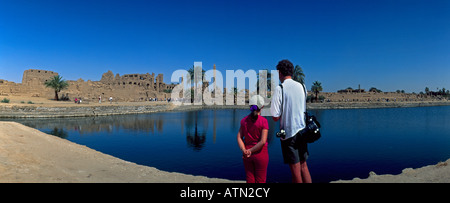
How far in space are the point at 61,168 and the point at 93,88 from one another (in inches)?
2337

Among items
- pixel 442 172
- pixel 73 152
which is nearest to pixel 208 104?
pixel 73 152

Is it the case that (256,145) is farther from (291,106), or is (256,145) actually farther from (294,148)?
(291,106)

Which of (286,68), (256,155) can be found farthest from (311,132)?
(286,68)

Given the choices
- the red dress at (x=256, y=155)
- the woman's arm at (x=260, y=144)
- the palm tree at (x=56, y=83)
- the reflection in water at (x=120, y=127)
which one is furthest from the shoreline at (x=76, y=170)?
the palm tree at (x=56, y=83)

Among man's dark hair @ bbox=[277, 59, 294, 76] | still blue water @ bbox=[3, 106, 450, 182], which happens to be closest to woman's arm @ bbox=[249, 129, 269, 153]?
man's dark hair @ bbox=[277, 59, 294, 76]

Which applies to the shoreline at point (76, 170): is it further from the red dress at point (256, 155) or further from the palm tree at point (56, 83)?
the palm tree at point (56, 83)

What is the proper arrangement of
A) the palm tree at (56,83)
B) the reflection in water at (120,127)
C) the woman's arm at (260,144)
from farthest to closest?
the palm tree at (56,83) → the reflection in water at (120,127) → the woman's arm at (260,144)

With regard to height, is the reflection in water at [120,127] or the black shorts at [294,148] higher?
the black shorts at [294,148]

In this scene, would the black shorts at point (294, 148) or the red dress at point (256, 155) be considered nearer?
the black shorts at point (294, 148)

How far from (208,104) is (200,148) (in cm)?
5129

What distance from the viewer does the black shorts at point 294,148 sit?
11.6 feet

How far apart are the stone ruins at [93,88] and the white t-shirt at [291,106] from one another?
55676mm

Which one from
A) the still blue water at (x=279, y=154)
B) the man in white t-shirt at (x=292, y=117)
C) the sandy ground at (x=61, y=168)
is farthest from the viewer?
the still blue water at (x=279, y=154)

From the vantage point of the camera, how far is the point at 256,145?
368 cm
